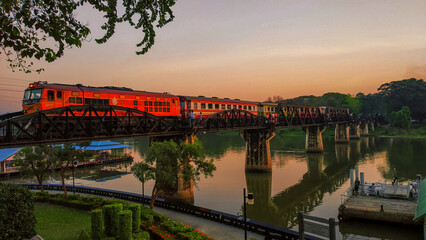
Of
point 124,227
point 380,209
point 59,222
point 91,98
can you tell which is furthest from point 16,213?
point 380,209

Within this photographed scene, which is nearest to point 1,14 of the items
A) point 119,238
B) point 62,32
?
point 62,32

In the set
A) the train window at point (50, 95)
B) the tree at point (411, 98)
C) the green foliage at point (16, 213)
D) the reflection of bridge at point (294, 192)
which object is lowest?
the reflection of bridge at point (294, 192)

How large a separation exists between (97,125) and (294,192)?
29896 millimetres

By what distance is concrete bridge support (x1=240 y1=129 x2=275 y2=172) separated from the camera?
5381 centimetres

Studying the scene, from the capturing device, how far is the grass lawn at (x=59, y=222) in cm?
1963

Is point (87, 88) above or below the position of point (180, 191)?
above

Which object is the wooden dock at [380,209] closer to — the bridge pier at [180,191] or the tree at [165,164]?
the tree at [165,164]

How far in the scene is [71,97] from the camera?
26.2 meters

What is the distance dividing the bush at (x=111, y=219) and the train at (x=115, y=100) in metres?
12.1

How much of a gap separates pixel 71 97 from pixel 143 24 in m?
21.6

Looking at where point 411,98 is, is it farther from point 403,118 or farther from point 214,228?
point 214,228

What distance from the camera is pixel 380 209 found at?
87.2 ft

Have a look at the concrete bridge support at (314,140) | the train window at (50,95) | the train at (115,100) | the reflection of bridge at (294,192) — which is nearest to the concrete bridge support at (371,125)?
the concrete bridge support at (314,140)

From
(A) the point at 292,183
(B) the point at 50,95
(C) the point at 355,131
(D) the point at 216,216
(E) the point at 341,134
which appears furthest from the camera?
(C) the point at 355,131
